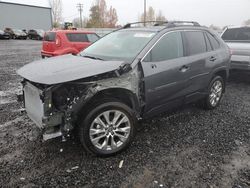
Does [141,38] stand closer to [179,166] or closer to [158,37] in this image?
[158,37]

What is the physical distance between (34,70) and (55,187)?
5.18 feet

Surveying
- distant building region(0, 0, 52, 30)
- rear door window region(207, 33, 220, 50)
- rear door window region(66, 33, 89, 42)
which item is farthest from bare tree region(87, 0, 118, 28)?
rear door window region(207, 33, 220, 50)

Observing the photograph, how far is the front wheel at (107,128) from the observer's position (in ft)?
10.2

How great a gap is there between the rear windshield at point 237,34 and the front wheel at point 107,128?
6.17 metres

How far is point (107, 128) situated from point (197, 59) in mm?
2197

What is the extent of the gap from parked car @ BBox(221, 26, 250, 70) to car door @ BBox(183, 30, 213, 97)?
2.66 metres

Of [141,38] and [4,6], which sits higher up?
[4,6]

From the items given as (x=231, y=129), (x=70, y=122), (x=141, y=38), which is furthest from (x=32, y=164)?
(x=231, y=129)

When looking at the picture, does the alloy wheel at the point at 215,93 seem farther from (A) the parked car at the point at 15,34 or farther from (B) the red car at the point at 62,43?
(A) the parked car at the point at 15,34

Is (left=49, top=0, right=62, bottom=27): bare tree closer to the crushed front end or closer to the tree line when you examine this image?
the tree line

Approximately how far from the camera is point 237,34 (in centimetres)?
806

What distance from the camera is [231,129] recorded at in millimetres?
4297

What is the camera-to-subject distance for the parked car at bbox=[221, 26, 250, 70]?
271 inches

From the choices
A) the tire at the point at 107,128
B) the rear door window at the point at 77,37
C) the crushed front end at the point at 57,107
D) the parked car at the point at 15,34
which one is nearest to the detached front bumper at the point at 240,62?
the tire at the point at 107,128
